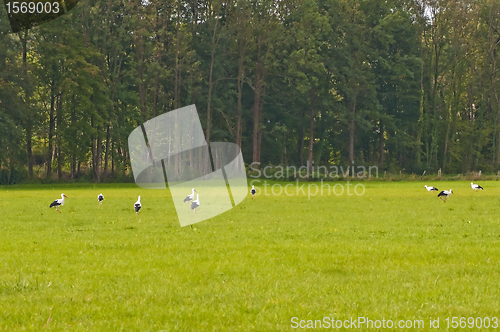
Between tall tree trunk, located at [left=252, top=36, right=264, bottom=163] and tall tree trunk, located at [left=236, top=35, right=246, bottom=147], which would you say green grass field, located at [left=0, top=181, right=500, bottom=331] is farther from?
tall tree trunk, located at [left=252, top=36, right=264, bottom=163]

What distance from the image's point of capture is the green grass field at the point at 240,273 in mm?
9523

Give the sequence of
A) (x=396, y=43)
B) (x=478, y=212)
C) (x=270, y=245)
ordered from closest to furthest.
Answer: (x=270, y=245) → (x=478, y=212) → (x=396, y=43)

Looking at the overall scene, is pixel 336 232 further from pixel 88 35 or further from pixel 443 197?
pixel 88 35

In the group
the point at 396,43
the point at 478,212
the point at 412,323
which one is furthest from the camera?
the point at 396,43

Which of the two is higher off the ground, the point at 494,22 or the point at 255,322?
the point at 494,22

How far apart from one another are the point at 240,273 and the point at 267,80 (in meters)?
75.1

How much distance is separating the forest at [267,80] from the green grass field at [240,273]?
4608 centimetres

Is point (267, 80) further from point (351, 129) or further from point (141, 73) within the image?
point (141, 73)

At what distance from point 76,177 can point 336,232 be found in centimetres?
5746

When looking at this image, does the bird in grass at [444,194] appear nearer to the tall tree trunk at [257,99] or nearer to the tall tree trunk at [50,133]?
the tall tree trunk at [257,99]

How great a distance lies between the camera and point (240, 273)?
1268 centimetres

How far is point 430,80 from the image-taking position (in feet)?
301

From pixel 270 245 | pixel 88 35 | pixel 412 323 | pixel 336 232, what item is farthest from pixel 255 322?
pixel 88 35

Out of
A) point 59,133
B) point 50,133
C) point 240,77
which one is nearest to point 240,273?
point 59,133
